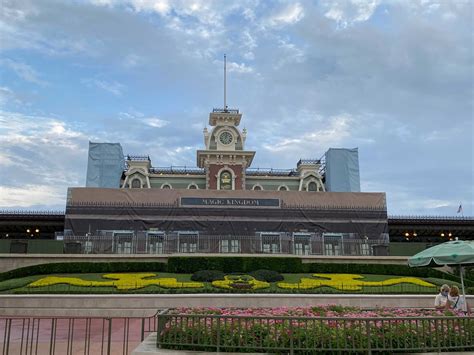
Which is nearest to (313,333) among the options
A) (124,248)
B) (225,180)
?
(124,248)

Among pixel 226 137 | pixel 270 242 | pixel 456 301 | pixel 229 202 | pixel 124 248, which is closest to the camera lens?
pixel 456 301

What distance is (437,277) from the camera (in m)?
25.0

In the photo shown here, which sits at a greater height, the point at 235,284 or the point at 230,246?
the point at 230,246

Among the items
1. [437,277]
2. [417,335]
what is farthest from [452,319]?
[437,277]

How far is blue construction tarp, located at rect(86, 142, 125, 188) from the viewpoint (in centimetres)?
4806

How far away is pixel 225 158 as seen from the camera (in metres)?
45.2

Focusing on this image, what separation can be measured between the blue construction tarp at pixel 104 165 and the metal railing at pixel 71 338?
33.3 meters

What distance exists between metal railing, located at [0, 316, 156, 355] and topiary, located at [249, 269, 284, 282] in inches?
331

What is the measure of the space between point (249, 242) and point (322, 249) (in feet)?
17.7

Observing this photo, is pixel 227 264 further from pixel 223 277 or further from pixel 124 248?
pixel 124 248

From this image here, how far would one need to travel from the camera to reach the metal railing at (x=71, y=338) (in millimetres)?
9305

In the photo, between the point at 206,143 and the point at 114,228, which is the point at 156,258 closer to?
the point at 114,228

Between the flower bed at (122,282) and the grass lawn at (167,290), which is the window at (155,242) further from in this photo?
the grass lawn at (167,290)

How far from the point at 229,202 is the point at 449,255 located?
24.6m
